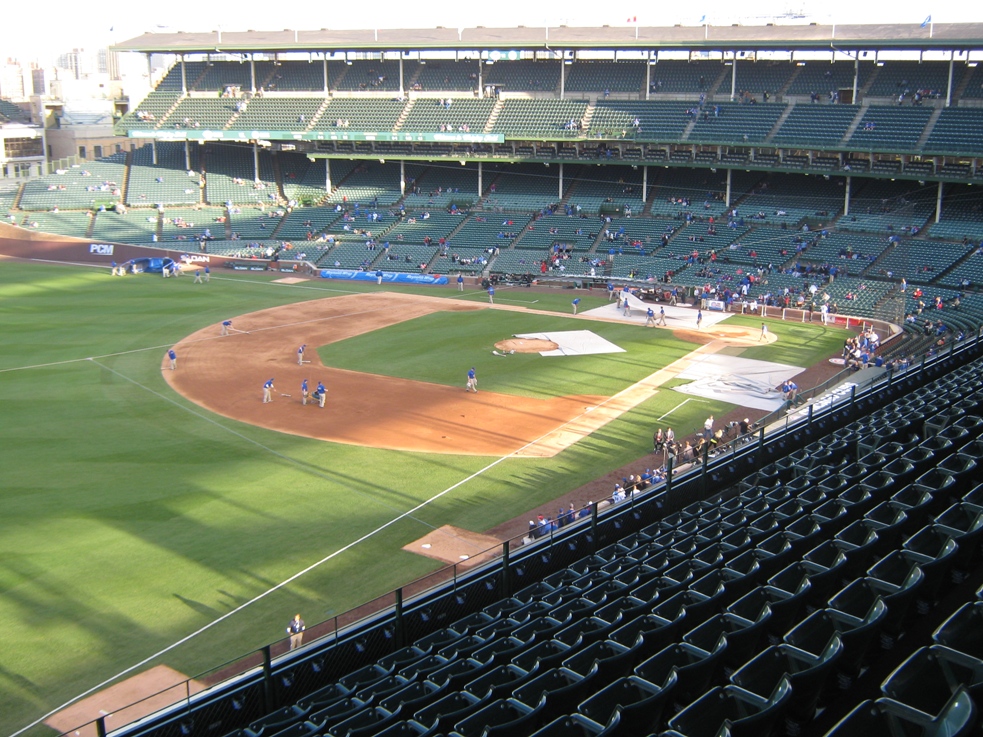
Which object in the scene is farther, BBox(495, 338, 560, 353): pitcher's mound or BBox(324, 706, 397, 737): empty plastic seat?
BBox(495, 338, 560, 353): pitcher's mound

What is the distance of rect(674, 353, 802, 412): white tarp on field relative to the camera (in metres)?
34.4

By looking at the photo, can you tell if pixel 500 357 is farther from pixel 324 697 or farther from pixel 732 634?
pixel 732 634

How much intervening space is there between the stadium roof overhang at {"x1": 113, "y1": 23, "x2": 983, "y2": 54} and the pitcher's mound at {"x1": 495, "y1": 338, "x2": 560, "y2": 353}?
3133 centimetres

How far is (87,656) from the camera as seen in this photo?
17078 mm

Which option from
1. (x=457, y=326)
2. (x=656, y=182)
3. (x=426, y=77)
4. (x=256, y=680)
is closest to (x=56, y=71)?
(x=426, y=77)

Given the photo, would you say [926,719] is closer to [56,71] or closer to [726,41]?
[726,41]

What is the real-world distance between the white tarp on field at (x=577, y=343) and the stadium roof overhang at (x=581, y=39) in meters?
29.1

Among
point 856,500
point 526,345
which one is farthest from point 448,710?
point 526,345

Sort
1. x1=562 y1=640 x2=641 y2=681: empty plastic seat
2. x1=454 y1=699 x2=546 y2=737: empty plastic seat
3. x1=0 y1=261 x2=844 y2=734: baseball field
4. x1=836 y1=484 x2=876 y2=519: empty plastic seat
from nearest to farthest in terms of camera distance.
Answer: x1=454 y1=699 x2=546 y2=737: empty plastic seat < x1=562 y1=640 x2=641 y2=681: empty plastic seat < x1=836 y1=484 x2=876 y2=519: empty plastic seat < x1=0 y1=261 x2=844 y2=734: baseball field

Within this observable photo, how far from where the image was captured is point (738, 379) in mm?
37219

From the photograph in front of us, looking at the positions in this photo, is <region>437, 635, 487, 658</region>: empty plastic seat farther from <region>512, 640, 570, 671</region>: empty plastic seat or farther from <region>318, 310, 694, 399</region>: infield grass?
<region>318, 310, 694, 399</region>: infield grass

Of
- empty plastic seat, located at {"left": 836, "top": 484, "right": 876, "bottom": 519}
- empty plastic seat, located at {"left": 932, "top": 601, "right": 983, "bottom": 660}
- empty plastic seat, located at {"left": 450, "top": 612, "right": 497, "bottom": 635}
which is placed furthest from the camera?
empty plastic seat, located at {"left": 450, "top": 612, "right": 497, "bottom": 635}

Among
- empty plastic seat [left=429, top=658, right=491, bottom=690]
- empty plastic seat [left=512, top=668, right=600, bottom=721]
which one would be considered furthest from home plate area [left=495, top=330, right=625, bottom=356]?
empty plastic seat [left=512, top=668, right=600, bottom=721]

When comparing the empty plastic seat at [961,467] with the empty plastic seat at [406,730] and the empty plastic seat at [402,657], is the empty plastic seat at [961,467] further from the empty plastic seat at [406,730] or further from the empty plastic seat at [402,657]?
the empty plastic seat at [406,730]
